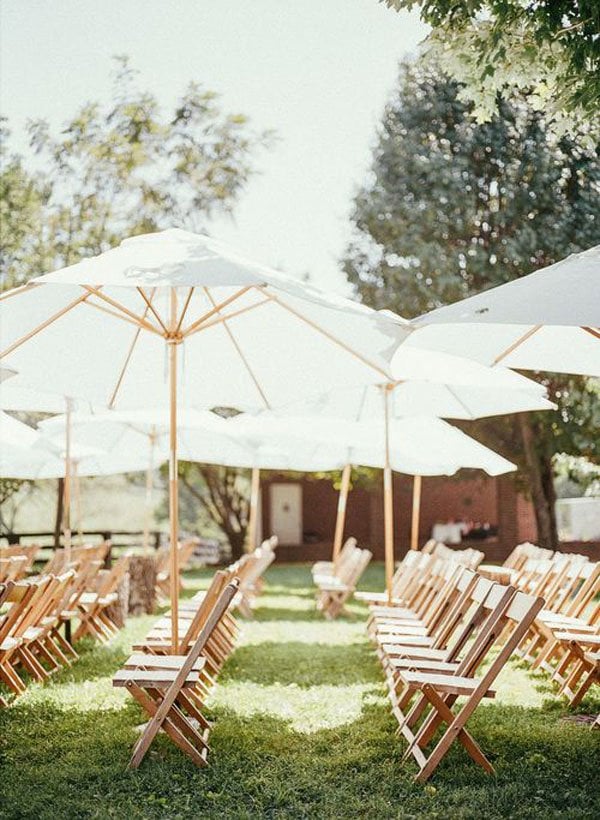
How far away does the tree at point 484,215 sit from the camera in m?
19.2

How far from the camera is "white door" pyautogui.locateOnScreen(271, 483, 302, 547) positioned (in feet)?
100

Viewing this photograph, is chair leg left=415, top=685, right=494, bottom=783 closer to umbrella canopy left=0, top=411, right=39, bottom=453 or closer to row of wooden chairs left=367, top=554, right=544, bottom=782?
row of wooden chairs left=367, top=554, right=544, bottom=782

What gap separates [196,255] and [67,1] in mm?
15309

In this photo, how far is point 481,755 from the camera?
5297 mm

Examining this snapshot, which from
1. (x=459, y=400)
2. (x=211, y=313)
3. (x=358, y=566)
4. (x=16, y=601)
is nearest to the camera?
(x=211, y=313)

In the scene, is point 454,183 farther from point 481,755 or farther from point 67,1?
point 481,755

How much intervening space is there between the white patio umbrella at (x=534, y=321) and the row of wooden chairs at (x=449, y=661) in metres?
1.52

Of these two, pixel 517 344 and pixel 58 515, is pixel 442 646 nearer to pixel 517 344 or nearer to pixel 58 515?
pixel 517 344

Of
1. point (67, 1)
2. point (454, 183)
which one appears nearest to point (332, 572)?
point (454, 183)

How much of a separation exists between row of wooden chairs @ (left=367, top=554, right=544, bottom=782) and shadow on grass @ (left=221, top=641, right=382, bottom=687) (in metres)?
0.78

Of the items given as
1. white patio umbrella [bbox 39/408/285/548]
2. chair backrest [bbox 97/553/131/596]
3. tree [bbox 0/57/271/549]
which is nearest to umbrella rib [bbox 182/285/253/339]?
chair backrest [bbox 97/553/131/596]

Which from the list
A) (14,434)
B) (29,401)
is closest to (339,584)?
(14,434)

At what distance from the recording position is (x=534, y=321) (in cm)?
499

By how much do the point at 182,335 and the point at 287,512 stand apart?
24.4 metres
